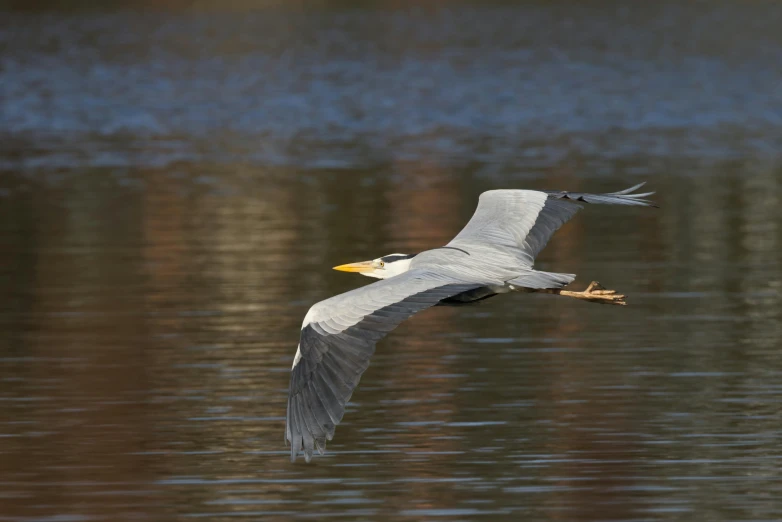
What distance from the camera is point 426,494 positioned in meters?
8.73

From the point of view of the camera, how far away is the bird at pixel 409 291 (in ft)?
26.7

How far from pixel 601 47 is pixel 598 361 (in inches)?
1803

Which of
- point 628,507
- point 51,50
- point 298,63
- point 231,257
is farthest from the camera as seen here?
point 51,50

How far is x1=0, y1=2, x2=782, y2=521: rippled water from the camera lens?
9.04 meters

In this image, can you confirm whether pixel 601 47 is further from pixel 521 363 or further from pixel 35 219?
pixel 521 363

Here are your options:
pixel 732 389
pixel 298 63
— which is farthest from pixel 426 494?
pixel 298 63

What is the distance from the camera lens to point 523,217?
1068 centimetres

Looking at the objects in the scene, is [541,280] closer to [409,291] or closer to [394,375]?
[409,291]

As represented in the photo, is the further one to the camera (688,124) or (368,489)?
(688,124)

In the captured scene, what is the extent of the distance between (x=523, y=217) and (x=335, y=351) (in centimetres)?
276

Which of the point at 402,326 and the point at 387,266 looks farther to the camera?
the point at 402,326

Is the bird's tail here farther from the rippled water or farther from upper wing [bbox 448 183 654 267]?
the rippled water

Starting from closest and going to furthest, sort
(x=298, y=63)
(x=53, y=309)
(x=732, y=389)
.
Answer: (x=732, y=389)
(x=53, y=309)
(x=298, y=63)

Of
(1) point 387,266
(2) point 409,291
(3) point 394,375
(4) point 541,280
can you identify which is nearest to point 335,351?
(2) point 409,291
